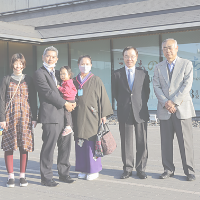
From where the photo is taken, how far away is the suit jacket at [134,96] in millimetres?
4816

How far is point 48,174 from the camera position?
4520 mm

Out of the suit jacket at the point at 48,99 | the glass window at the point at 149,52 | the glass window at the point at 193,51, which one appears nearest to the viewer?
the suit jacket at the point at 48,99

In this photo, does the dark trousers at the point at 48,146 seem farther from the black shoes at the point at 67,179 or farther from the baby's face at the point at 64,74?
the baby's face at the point at 64,74

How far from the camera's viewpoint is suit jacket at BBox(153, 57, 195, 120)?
15.0ft

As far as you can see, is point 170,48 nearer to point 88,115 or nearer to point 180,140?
point 180,140

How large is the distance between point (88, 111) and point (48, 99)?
0.70 metres

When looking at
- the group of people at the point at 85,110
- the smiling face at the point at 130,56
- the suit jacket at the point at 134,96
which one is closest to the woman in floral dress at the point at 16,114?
the group of people at the point at 85,110

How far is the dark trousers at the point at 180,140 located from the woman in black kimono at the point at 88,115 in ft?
3.06

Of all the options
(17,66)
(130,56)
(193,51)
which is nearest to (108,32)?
(193,51)

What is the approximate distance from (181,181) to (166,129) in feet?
2.59

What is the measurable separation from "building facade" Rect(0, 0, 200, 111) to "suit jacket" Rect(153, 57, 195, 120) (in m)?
5.98

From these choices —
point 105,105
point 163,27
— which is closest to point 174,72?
point 105,105

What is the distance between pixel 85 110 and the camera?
15.7ft

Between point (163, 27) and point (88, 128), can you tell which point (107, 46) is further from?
point (88, 128)
